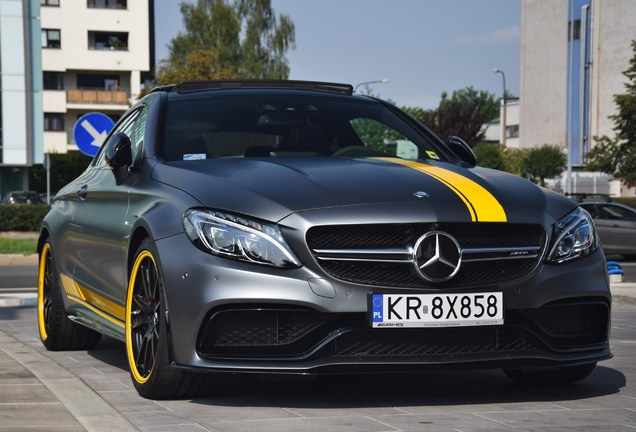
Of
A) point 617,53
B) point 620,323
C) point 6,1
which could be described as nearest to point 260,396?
point 620,323

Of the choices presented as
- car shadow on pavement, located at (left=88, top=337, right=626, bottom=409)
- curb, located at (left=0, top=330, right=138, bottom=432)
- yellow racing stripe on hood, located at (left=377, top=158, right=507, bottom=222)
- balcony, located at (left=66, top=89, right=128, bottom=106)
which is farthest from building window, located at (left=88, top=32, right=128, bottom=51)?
yellow racing stripe on hood, located at (left=377, top=158, right=507, bottom=222)

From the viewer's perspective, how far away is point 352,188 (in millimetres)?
5543

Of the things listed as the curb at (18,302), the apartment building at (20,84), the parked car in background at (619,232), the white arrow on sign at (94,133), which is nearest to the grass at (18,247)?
the white arrow on sign at (94,133)

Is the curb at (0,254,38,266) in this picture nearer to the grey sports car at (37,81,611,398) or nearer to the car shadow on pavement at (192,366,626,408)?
the car shadow on pavement at (192,366,626,408)

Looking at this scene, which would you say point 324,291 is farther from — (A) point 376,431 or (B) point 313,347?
(A) point 376,431

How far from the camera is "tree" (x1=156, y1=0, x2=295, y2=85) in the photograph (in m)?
77.6

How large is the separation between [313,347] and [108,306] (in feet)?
6.34

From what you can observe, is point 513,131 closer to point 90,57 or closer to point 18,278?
point 90,57

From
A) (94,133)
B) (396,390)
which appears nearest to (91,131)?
(94,133)

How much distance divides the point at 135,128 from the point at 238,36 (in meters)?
72.6

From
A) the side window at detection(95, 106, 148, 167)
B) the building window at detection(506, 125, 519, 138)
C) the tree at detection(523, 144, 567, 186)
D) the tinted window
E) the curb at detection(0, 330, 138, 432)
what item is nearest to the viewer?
the curb at detection(0, 330, 138, 432)

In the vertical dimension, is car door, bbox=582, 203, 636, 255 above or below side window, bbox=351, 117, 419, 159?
below

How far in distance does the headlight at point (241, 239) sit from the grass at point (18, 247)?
68.5 feet

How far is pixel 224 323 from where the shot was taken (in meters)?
5.30
